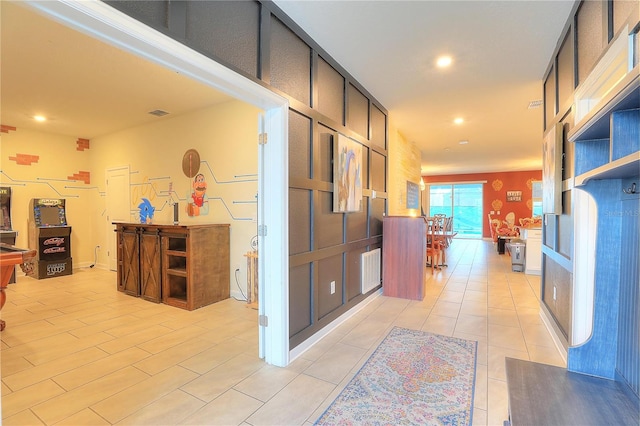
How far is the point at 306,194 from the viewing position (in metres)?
2.68

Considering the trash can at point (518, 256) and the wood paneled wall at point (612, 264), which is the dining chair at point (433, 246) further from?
the wood paneled wall at point (612, 264)

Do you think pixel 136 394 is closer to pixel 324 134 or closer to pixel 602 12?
pixel 324 134

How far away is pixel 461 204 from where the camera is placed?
42.0 ft

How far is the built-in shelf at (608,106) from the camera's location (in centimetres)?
77

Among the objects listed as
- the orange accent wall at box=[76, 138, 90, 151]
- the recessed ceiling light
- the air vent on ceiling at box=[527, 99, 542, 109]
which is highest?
the recessed ceiling light

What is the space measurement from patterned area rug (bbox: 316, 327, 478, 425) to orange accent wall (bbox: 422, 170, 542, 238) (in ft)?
35.5

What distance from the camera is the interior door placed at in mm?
5816

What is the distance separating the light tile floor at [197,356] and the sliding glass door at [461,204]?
874 centimetres

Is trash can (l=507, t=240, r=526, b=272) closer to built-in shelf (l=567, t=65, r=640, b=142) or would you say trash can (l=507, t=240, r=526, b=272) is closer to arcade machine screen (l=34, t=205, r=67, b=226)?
built-in shelf (l=567, t=65, r=640, b=142)

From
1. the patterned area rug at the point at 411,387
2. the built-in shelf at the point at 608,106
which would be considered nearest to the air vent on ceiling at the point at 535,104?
the patterned area rug at the point at 411,387

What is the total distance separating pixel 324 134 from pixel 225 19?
133 centimetres

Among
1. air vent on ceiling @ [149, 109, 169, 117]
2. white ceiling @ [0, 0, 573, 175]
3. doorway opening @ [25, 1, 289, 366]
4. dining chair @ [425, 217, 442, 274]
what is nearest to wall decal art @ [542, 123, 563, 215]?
white ceiling @ [0, 0, 573, 175]

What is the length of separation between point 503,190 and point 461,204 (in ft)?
5.29

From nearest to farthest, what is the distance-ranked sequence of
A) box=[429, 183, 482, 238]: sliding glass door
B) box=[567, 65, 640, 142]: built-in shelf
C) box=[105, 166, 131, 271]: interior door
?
box=[567, 65, 640, 142]: built-in shelf
box=[105, 166, 131, 271]: interior door
box=[429, 183, 482, 238]: sliding glass door
